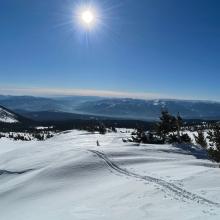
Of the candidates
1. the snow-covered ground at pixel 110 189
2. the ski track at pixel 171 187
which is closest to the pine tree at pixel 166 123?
the snow-covered ground at pixel 110 189

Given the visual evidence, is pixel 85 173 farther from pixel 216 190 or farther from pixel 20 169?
pixel 216 190

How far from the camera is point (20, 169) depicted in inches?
1380

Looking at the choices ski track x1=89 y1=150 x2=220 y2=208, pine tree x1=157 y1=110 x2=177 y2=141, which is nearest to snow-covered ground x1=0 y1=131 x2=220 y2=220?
ski track x1=89 y1=150 x2=220 y2=208

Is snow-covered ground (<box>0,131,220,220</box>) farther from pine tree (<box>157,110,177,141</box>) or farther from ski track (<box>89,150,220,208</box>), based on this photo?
pine tree (<box>157,110,177,141</box>)

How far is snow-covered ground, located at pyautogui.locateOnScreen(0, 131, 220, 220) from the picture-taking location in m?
16.8

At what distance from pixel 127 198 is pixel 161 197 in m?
2.25

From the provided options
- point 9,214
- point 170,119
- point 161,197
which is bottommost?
point 9,214

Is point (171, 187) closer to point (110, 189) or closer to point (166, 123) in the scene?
point (110, 189)

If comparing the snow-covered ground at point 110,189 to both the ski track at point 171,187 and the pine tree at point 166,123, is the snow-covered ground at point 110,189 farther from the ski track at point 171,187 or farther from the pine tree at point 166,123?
the pine tree at point 166,123

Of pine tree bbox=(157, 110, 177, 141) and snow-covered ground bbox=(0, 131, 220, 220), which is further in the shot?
pine tree bbox=(157, 110, 177, 141)

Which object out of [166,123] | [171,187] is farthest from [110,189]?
[166,123]

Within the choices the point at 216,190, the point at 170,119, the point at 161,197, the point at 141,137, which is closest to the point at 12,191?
the point at 161,197

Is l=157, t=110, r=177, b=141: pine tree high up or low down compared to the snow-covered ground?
up

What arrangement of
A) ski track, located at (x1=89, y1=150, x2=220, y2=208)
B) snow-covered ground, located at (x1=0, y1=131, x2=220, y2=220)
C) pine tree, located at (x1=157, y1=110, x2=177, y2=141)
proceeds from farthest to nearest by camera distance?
pine tree, located at (x1=157, y1=110, x2=177, y2=141)
snow-covered ground, located at (x1=0, y1=131, x2=220, y2=220)
ski track, located at (x1=89, y1=150, x2=220, y2=208)
